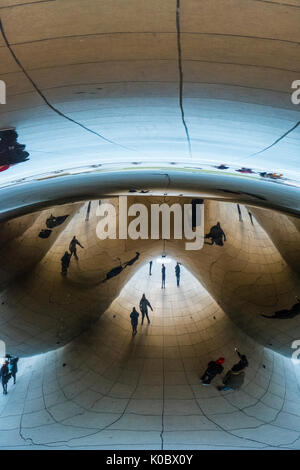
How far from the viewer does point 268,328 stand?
1018 cm

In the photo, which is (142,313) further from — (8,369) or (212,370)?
(8,369)

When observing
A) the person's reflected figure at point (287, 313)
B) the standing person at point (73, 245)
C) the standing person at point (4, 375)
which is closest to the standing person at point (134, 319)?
the standing person at point (4, 375)

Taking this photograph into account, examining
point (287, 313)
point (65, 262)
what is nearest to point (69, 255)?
point (65, 262)

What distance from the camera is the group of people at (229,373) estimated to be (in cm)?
883

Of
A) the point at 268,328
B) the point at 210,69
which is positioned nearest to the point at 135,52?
the point at 210,69

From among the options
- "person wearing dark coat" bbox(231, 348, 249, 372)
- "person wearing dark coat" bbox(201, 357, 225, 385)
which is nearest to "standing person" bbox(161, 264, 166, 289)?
"person wearing dark coat" bbox(201, 357, 225, 385)

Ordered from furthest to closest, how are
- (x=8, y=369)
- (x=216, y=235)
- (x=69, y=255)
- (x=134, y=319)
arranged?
(x=216, y=235), (x=69, y=255), (x=134, y=319), (x=8, y=369)

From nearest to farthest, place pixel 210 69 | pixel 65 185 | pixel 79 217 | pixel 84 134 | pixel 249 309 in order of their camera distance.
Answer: pixel 210 69 < pixel 84 134 < pixel 65 185 < pixel 249 309 < pixel 79 217

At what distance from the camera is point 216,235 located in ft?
47.9

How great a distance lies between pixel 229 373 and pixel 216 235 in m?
6.36

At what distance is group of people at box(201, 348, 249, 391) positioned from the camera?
8828mm

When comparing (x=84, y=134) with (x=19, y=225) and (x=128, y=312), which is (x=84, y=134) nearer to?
(x=128, y=312)

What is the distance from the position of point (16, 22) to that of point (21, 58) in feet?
1.17

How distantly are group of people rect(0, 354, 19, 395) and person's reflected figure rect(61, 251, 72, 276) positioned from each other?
386 centimetres
